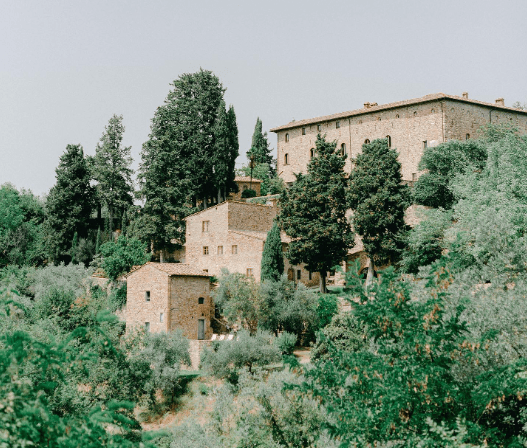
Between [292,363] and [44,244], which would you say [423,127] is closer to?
[44,244]

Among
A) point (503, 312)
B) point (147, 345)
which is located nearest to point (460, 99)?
point (147, 345)

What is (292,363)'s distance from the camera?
1212 cm

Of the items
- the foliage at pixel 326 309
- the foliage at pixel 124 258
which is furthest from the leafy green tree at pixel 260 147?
the foliage at pixel 326 309

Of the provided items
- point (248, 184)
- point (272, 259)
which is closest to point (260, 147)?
point (248, 184)

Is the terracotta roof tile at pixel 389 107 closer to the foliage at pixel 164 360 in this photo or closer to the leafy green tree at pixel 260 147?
the leafy green tree at pixel 260 147

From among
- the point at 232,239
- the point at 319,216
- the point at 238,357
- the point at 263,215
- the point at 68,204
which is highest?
the point at 68,204

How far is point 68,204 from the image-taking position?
50.8 m

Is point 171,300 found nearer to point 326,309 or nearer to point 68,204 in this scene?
point 326,309

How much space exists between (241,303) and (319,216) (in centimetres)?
754

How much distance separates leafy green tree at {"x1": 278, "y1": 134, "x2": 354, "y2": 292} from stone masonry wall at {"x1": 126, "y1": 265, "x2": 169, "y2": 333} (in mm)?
8091

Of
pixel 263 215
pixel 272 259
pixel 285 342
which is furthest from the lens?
pixel 263 215

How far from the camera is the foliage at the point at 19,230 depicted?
169ft

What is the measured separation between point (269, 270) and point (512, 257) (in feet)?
61.1

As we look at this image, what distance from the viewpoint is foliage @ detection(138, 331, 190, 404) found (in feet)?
95.2
